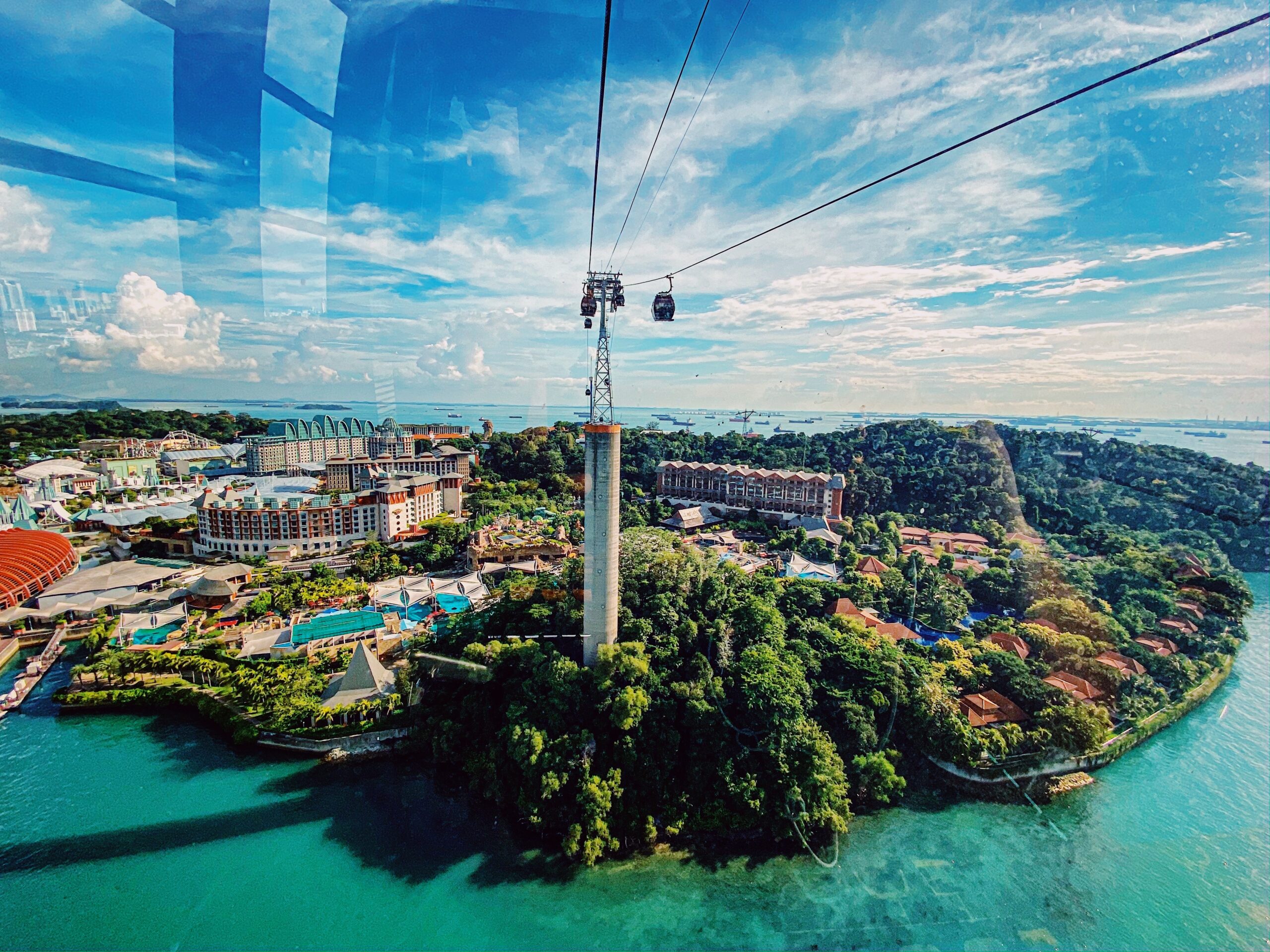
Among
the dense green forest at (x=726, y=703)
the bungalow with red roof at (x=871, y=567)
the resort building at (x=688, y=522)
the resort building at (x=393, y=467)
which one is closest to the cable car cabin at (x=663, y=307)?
the dense green forest at (x=726, y=703)

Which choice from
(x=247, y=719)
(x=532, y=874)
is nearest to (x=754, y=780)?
(x=532, y=874)

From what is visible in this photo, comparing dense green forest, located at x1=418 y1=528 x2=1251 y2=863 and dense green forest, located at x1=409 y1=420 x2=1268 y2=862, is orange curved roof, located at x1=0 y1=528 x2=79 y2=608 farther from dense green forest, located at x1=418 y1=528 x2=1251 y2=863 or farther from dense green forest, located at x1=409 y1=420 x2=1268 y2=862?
dense green forest, located at x1=418 y1=528 x2=1251 y2=863

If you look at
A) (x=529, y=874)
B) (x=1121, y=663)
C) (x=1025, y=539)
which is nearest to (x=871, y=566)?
(x=1121, y=663)

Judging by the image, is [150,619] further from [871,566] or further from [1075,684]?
[1075,684]

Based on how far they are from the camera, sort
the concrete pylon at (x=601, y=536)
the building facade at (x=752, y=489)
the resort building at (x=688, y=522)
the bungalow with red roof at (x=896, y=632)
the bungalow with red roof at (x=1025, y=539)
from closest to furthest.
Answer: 1. the concrete pylon at (x=601, y=536)
2. the bungalow with red roof at (x=896, y=632)
3. the bungalow with red roof at (x=1025, y=539)
4. the resort building at (x=688, y=522)
5. the building facade at (x=752, y=489)

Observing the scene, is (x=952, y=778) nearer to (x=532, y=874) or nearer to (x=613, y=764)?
(x=613, y=764)

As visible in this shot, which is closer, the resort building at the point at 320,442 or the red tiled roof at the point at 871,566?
the red tiled roof at the point at 871,566

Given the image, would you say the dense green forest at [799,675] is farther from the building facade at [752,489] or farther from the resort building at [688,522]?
the resort building at [688,522]
